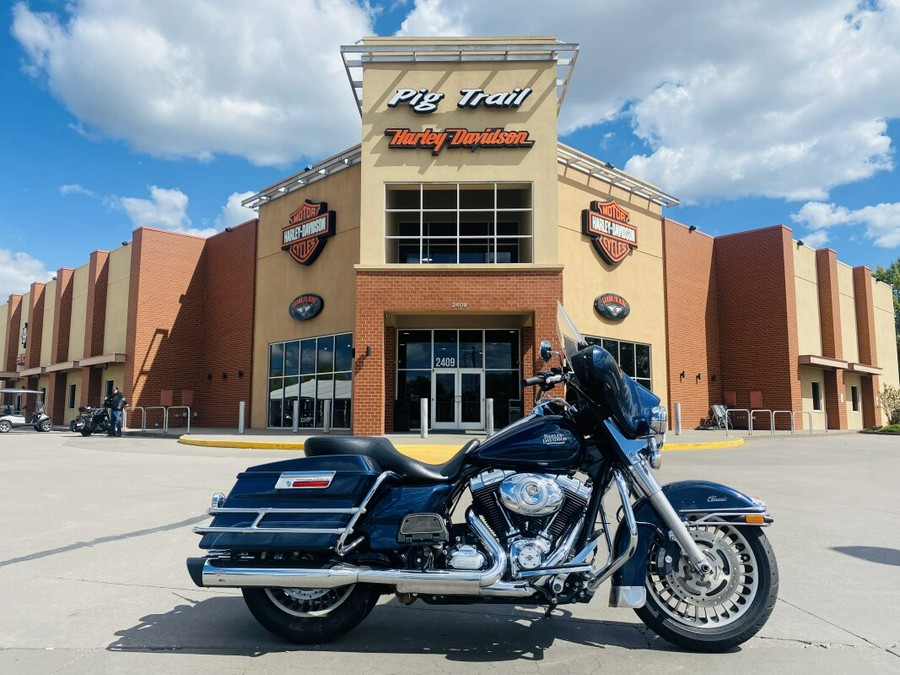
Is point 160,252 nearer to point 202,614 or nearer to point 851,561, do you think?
point 202,614

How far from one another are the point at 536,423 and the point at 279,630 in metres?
1.92

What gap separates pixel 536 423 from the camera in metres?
3.36

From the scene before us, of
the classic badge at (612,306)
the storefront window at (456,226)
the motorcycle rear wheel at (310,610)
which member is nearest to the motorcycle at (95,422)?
the storefront window at (456,226)

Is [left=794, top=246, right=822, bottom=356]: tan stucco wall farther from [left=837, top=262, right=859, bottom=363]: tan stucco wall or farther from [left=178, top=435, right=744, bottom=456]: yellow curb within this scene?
[left=178, top=435, right=744, bottom=456]: yellow curb

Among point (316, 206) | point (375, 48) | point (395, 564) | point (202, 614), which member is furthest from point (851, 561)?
point (316, 206)

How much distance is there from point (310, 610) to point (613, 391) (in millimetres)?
2178

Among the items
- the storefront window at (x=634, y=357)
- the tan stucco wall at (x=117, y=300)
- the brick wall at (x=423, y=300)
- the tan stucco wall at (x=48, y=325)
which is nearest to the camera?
the brick wall at (x=423, y=300)

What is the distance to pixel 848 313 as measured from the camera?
32688mm

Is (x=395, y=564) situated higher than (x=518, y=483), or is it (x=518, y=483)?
(x=518, y=483)

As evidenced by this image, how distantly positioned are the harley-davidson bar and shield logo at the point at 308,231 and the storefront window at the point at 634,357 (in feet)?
38.5

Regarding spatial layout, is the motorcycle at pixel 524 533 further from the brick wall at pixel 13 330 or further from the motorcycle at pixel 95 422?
the brick wall at pixel 13 330

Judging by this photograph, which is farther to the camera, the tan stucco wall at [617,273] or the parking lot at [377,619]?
the tan stucco wall at [617,273]

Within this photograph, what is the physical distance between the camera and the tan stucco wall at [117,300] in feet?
94.7

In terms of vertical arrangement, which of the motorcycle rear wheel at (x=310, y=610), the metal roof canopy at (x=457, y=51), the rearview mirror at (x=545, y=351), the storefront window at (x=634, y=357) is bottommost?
the motorcycle rear wheel at (x=310, y=610)
